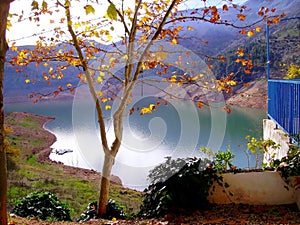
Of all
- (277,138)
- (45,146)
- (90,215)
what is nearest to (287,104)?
(277,138)

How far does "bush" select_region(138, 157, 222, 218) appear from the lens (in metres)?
3.58

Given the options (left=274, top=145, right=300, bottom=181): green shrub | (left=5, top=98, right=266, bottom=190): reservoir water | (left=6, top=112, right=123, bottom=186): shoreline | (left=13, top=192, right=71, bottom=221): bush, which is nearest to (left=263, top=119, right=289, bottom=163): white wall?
(left=5, top=98, right=266, bottom=190): reservoir water

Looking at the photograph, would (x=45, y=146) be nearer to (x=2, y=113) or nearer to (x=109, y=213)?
(x=109, y=213)

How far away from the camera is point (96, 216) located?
179 inches

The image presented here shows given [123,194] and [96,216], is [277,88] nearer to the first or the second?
[96,216]

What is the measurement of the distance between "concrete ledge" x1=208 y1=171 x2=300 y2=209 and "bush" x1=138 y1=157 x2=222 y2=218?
0.45ft

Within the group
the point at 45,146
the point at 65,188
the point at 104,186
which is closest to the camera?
the point at 104,186

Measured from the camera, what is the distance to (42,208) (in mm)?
4520

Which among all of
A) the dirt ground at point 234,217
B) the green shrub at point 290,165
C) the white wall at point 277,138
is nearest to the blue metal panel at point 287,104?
the white wall at point 277,138

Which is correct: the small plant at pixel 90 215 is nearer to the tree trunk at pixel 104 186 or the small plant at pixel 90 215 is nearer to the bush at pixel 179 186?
the tree trunk at pixel 104 186

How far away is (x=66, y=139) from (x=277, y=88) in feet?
46.0

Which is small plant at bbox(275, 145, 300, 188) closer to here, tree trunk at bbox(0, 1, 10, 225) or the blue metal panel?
the blue metal panel

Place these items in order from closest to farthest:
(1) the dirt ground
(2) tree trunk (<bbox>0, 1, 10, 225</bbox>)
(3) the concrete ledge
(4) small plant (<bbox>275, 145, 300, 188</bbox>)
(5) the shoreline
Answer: (2) tree trunk (<bbox>0, 1, 10, 225</bbox>), (1) the dirt ground, (4) small plant (<bbox>275, 145, 300, 188</bbox>), (3) the concrete ledge, (5) the shoreline

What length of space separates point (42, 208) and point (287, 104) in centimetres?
367
